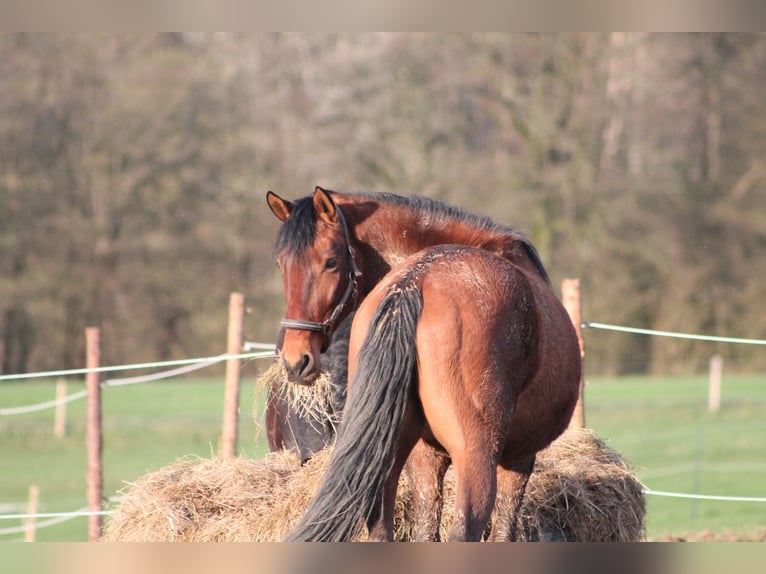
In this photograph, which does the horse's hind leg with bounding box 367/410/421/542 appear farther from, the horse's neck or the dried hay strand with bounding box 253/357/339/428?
the dried hay strand with bounding box 253/357/339/428

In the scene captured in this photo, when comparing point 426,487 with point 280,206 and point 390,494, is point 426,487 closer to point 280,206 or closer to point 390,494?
point 390,494

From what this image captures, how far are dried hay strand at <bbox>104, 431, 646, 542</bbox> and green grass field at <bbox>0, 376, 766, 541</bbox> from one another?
21.6 ft

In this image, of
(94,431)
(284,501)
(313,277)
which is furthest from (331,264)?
(94,431)

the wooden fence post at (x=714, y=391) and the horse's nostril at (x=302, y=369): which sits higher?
the horse's nostril at (x=302, y=369)

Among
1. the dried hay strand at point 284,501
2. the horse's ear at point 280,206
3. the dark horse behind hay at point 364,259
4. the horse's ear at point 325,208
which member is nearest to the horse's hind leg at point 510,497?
the dark horse behind hay at point 364,259

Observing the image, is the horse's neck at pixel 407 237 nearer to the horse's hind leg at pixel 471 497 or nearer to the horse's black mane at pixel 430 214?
the horse's black mane at pixel 430 214

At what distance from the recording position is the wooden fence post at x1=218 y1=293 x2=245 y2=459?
721 cm

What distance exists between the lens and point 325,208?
3795 mm

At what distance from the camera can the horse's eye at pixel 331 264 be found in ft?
12.3

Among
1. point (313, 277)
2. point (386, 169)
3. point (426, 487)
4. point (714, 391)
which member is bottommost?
point (714, 391)

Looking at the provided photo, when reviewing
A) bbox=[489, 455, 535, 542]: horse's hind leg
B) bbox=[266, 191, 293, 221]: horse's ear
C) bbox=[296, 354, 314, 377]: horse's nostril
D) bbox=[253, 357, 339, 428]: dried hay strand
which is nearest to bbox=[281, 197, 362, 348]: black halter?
bbox=[296, 354, 314, 377]: horse's nostril

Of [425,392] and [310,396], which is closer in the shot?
[425,392]

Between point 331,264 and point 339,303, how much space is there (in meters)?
0.16

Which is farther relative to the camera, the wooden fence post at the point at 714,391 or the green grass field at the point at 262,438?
the wooden fence post at the point at 714,391
